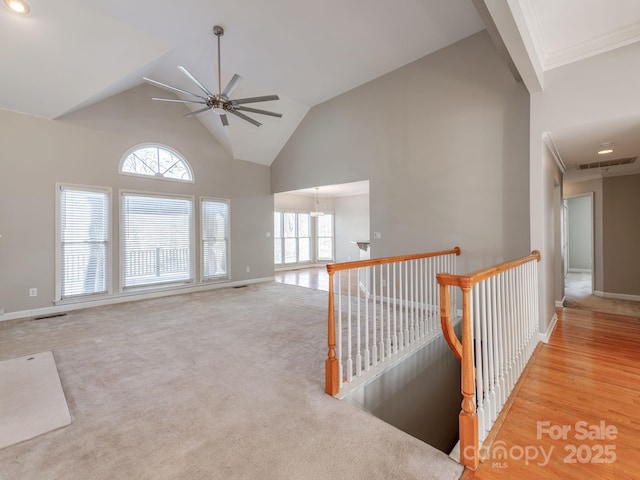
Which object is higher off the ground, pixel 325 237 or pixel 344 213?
pixel 344 213

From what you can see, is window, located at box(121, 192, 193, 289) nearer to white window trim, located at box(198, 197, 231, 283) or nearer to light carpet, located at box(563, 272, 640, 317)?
white window trim, located at box(198, 197, 231, 283)

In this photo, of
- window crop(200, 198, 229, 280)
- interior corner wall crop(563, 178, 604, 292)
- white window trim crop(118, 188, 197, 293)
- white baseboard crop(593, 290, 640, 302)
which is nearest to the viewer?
white baseboard crop(593, 290, 640, 302)

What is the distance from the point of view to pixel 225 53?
14.0 ft

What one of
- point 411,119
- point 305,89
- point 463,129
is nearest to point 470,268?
point 463,129

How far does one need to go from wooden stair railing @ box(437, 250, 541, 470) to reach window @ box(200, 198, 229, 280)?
5.63m

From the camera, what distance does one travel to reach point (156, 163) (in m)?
5.61

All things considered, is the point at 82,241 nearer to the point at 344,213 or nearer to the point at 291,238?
the point at 291,238

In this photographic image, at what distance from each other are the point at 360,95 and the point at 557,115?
3.19 meters

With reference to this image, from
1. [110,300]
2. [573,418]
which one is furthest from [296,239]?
[573,418]

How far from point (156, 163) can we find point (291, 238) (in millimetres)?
5137

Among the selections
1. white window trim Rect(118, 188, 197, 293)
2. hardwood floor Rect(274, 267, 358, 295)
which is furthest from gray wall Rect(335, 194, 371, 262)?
white window trim Rect(118, 188, 197, 293)

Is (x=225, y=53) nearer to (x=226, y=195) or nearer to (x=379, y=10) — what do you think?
(x=379, y=10)

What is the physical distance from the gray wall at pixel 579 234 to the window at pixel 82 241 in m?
11.9

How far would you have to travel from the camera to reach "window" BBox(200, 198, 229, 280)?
6297mm
